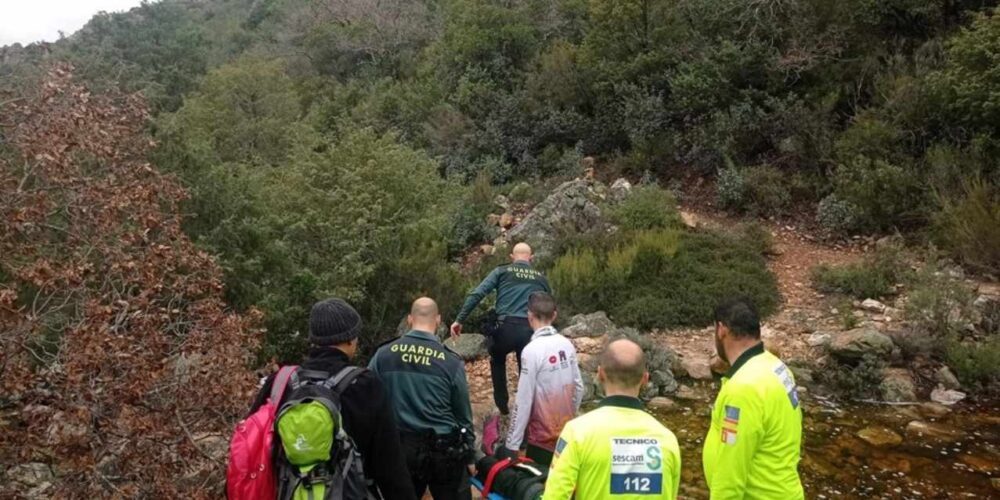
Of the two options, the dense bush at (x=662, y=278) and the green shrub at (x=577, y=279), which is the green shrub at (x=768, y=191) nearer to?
the dense bush at (x=662, y=278)

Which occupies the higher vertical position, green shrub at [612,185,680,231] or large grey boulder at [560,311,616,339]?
green shrub at [612,185,680,231]

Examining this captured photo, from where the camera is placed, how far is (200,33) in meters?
39.1

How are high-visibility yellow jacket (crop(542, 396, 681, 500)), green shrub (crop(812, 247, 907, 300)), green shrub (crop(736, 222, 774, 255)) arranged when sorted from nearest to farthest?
high-visibility yellow jacket (crop(542, 396, 681, 500))
green shrub (crop(812, 247, 907, 300))
green shrub (crop(736, 222, 774, 255))

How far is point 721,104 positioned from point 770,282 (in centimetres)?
576

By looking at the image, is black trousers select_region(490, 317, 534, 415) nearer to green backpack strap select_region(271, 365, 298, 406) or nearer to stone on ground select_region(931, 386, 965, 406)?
green backpack strap select_region(271, 365, 298, 406)

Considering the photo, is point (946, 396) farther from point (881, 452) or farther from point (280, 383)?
point (280, 383)

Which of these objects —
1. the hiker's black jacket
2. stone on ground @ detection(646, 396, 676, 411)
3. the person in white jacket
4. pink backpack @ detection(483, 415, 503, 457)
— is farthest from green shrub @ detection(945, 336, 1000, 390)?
the hiker's black jacket

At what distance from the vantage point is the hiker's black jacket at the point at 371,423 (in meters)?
2.95

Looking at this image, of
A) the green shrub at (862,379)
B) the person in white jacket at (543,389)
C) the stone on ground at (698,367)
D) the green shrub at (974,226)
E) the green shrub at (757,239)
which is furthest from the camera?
the green shrub at (757,239)

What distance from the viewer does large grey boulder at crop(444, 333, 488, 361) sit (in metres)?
8.80

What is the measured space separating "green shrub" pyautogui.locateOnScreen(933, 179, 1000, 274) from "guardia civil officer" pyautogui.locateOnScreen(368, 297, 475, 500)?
885cm

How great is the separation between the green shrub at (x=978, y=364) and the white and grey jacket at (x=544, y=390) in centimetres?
568

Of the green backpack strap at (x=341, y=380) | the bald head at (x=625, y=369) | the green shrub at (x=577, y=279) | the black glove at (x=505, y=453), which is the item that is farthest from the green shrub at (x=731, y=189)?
the green backpack strap at (x=341, y=380)

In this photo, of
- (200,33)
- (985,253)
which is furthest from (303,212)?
(200,33)
